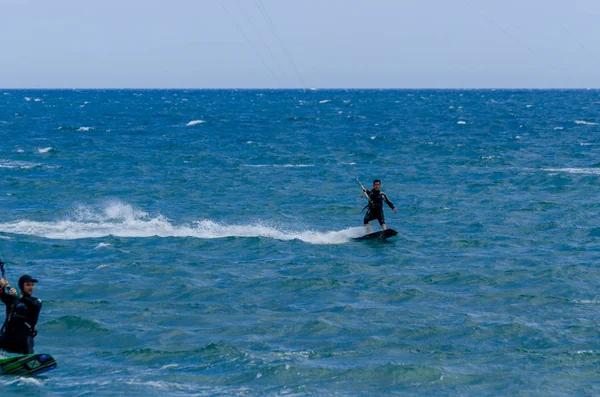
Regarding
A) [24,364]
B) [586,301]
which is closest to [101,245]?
[24,364]

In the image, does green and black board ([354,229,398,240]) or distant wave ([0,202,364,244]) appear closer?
green and black board ([354,229,398,240])

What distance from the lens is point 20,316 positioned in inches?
491

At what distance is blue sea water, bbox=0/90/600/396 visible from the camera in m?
13.5

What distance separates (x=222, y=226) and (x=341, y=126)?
59933 millimetres

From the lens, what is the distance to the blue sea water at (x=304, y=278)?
44.4ft

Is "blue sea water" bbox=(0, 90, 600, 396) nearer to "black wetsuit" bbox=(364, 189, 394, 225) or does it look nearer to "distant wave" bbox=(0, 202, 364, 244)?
"distant wave" bbox=(0, 202, 364, 244)

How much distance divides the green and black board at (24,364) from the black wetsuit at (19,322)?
0.54ft

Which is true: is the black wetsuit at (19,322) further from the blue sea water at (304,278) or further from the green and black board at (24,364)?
the blue sea water at (304,278)

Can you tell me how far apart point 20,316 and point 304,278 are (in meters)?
8.99

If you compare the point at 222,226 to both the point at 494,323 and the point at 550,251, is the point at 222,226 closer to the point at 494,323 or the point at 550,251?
the point at 550,251

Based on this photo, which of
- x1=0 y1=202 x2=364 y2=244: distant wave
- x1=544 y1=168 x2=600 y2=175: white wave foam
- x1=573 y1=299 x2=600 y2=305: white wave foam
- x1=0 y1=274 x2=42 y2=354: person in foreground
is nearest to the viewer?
x1=0 y1=274 x2=42 y2=354: person in foreground

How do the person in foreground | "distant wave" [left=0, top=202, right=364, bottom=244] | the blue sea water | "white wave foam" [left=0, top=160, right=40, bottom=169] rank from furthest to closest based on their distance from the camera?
"white wave foam" [left=0, top=160, right=40, bottom=169]
"distant wave" [left=0, top=202, right=364, bottom=244]
the blue sea water
the person in foreground

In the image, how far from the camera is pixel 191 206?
32625 millimetres

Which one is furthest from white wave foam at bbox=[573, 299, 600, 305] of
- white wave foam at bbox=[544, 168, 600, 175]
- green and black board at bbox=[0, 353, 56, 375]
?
white wave foam at bbox=[544, 168, 600, 175]
